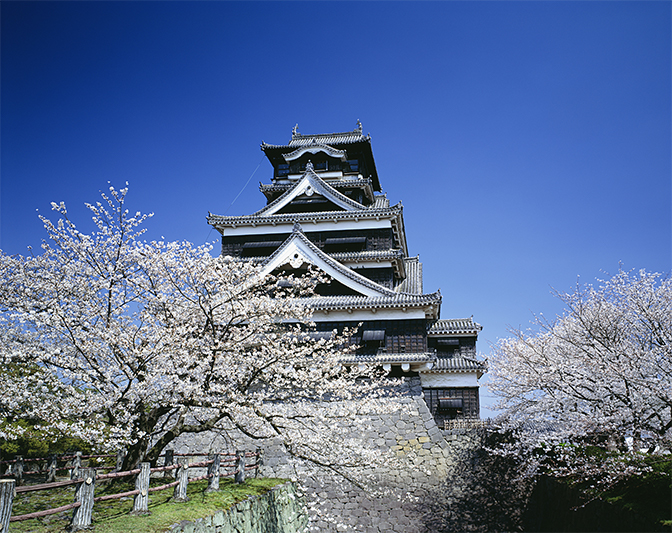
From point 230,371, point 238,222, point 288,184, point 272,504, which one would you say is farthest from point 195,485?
point 288,184

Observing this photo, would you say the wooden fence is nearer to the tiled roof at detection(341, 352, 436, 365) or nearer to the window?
the tiled roof at detection(341, 352, 436, 365)

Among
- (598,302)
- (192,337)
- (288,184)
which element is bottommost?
(192,337)

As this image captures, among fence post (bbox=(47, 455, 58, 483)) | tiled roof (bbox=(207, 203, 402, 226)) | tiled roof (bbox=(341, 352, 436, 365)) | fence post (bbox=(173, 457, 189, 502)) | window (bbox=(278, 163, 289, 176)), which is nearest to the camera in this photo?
fence post (bbox=(173, 457, 189, 502))

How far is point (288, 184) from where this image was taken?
24.8m

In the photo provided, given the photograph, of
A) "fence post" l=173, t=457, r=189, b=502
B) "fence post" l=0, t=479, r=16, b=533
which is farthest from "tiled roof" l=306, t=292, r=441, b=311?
"fence post" l=0, t=479, r=16, b=533

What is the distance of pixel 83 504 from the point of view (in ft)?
19.9

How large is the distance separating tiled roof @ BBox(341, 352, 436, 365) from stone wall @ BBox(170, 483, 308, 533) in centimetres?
492

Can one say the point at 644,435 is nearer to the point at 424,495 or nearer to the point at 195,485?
the point at 424,495

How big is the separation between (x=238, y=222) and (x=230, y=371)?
1360 cm

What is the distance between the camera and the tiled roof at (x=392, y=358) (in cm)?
1563

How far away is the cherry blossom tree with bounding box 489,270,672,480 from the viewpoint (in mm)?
8188

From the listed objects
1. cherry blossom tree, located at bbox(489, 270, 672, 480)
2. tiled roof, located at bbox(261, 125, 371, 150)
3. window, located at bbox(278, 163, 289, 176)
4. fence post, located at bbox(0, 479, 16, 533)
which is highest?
tiled roof, located at bbox(261, 125, 371, 150)

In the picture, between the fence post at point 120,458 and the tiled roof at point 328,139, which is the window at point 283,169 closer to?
the tiled roof at point 328,139

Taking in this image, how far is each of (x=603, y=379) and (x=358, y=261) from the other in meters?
12.3
